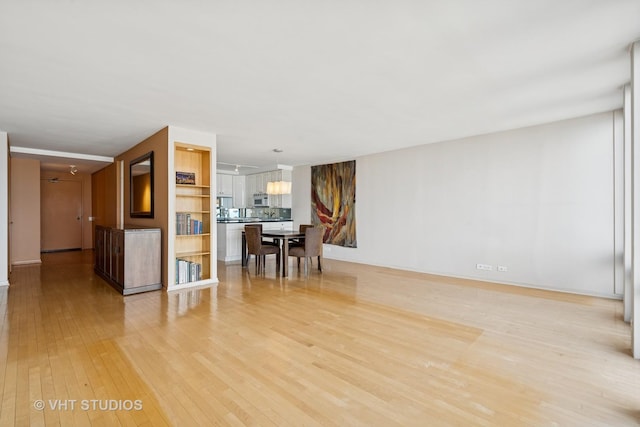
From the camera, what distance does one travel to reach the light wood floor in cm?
186

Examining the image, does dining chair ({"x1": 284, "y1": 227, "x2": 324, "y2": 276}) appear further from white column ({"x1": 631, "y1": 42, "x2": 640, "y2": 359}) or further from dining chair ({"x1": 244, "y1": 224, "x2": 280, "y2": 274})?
white column ({"x1": 631, "y1": 42, "x2": 640, "y2": 359})

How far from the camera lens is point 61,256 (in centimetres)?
825

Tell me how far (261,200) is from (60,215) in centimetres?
607

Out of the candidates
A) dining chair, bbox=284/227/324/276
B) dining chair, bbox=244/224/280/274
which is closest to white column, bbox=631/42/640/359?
dining chair, bbox=284/227/324/276

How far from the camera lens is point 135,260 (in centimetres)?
450

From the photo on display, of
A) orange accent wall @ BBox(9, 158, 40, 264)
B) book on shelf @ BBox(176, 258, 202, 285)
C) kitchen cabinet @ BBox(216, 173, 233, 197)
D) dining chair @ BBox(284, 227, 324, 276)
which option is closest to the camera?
book on shelf @ BBox(176, 258, 202, 285)

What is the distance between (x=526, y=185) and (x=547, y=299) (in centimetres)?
174

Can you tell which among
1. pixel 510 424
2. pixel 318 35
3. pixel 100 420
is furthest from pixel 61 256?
pixel 510 424

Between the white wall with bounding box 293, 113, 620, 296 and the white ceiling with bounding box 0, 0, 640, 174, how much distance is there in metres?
0.54

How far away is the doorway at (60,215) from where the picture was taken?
9.01 m

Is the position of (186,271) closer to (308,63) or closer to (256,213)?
(308,63)

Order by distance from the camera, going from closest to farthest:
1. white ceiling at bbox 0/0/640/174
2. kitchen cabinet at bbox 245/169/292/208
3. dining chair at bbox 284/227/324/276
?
white ceiling at bbox 0/0/640/174, dining chair at bbox 284/227/324/276, kitchen cabinet at bbox 245/169/292/208

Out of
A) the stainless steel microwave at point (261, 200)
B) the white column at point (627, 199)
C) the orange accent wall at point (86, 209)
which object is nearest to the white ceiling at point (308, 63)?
the white column at point (627, 199)

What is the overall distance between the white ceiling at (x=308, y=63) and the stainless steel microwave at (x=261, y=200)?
436cm
